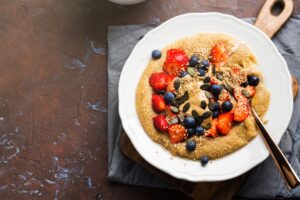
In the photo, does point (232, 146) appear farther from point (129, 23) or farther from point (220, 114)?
point (129, 23)

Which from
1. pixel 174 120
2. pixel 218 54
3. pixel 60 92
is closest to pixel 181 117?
pixel 174 120

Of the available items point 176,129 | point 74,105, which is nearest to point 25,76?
point 74,105

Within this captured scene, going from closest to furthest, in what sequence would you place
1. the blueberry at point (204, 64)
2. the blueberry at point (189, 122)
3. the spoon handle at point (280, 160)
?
the spoon handle at point (280, 160)
the blueberry at point (189, 122)
the blueberry at point (204, 64)

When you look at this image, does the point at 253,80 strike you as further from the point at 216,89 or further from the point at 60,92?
the point at 60,92

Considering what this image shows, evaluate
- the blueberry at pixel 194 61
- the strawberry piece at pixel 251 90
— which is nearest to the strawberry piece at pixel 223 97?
the strawberry piece at pixel 251 90

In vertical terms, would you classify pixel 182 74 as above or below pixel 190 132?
above

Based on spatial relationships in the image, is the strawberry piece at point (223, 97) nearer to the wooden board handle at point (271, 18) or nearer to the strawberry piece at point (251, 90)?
the strawberry piece at point (251, 90)

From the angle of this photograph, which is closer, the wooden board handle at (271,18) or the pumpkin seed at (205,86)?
the pumpkin seed at (205,86)

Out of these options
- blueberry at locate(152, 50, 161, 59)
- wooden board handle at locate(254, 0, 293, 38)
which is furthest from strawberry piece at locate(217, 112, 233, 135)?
wooden board handle at locate(254, 0, 293, 38)
